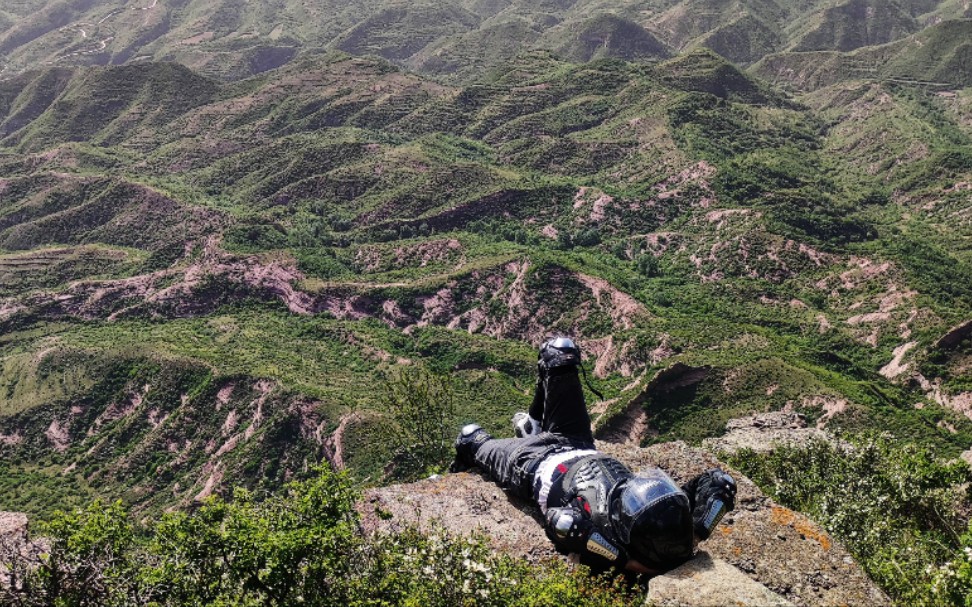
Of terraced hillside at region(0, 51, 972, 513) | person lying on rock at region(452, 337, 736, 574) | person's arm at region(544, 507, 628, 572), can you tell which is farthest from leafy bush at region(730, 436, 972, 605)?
terraced hillside at region(0, 51, 972, 513)

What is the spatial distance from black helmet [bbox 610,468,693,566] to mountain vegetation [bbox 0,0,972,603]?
13.9ft

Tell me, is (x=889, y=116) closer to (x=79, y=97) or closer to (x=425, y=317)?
(x=425, y=317)

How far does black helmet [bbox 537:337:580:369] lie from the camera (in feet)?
40.4

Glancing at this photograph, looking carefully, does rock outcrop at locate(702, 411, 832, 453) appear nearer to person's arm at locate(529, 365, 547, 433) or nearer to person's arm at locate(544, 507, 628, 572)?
person's arm at locate(529, 365, 547, 433)

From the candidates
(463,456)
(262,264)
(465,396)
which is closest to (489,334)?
(465,396)

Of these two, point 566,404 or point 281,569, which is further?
point 566,404

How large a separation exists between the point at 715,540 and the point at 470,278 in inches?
2372

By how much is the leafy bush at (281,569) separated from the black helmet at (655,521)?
2.06 feet

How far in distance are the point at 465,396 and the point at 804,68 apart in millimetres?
173888

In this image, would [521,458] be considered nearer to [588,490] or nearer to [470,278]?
[588,490]

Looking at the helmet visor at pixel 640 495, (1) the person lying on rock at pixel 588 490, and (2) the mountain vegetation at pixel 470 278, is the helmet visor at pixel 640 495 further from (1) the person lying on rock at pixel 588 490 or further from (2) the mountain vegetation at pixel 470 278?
(2) the mountain vegetation at pixel 470 278

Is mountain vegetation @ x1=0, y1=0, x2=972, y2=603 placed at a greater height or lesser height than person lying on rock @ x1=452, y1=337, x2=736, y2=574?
lesser

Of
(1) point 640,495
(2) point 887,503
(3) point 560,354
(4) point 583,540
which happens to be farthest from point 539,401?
(2) point 887,503

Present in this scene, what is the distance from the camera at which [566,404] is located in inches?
490
